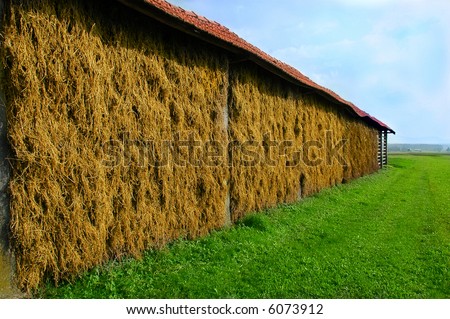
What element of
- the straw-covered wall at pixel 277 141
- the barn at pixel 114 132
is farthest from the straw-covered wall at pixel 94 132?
the straw-covered wall at pixel 277 141

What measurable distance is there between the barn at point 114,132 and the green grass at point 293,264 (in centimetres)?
35

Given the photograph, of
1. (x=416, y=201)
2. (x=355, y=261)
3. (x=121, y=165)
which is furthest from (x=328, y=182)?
(x=121, y=165)

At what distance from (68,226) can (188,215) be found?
2243 mm

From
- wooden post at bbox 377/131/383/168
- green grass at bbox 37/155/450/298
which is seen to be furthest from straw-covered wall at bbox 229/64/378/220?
wooden post at bbox 377/131/383/168

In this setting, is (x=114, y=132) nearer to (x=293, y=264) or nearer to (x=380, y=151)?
(x=293, y=264)

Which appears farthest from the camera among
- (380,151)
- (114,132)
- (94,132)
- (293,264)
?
(380,151)

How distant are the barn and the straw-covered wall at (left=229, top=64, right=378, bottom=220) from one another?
68 millimetres

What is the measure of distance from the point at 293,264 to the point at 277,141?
4.73m

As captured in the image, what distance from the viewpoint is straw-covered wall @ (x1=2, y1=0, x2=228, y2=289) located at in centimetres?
398

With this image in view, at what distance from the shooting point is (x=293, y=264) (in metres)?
5.60

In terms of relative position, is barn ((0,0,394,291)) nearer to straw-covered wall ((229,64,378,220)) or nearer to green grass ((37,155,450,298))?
straw-covered wall ((229,64,378,220))

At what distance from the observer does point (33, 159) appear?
→ 400cm

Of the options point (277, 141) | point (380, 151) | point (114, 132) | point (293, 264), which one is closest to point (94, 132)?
point (114, 132)

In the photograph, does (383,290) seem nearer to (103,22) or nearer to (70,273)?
(70,273)
